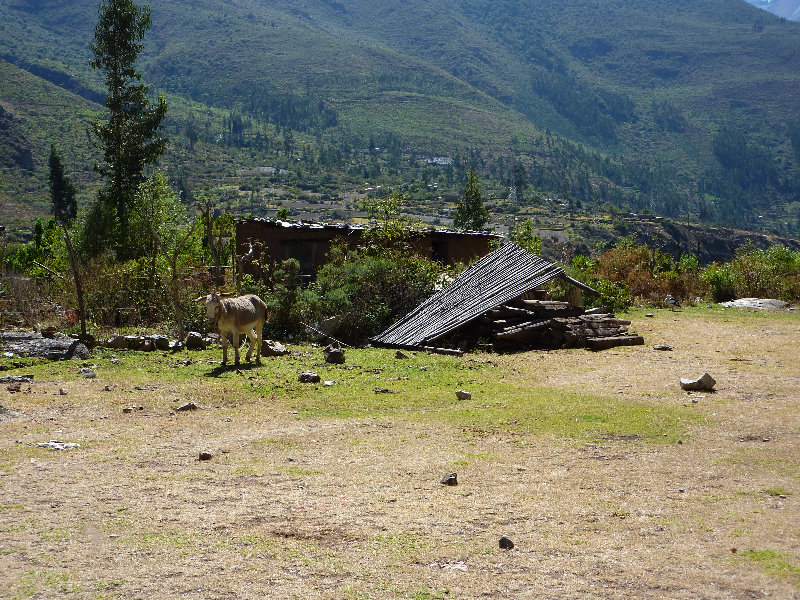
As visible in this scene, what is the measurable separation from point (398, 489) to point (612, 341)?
11.1 meters

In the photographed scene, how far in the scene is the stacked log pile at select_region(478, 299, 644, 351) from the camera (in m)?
17.4

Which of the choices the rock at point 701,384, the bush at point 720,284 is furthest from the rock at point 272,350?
the bush at point 720,284

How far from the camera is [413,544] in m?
5.80

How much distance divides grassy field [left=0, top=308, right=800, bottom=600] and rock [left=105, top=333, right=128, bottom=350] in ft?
10.3

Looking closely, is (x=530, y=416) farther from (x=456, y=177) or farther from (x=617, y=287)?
(x=456, y=177)

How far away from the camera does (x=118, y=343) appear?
53.2 feet

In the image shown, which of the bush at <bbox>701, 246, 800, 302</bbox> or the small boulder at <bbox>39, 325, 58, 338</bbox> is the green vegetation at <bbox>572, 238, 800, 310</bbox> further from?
the small boulder at <bbox>39, 325, 58, 338</bbox>

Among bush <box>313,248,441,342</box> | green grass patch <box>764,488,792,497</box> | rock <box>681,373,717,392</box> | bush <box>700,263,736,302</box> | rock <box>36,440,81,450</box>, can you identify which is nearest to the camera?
green grass patch <box>764,488,792,497</box>

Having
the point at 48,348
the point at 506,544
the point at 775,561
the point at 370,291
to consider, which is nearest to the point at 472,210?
the point at 370,291

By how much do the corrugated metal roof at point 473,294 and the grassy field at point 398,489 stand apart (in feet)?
15.4

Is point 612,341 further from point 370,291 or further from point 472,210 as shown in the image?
point 472,210

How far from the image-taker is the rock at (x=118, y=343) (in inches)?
637

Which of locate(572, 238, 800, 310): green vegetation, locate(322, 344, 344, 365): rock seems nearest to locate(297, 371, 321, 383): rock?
locate(322, 344, 344, 365): rock

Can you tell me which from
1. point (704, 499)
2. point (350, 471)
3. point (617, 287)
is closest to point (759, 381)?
point (704, 499)
